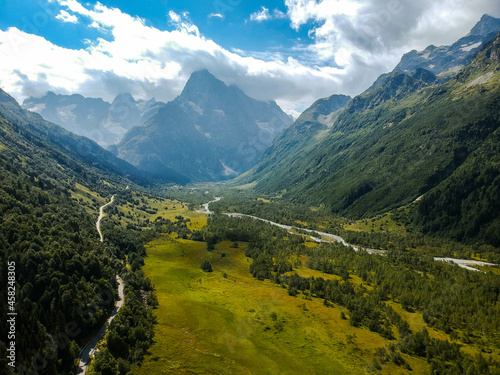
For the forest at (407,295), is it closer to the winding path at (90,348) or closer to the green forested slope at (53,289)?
the winding path at (90,348)

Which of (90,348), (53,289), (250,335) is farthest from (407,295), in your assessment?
(53,289)

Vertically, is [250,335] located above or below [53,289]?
below

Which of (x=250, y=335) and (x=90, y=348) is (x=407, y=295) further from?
(x=90, y=348)

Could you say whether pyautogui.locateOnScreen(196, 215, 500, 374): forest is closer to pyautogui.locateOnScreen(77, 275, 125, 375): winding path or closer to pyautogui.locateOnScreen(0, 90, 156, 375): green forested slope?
pyautogui.locateOnScreen(77, 275, 125, 375): winding path

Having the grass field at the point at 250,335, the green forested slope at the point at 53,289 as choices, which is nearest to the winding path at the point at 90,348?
the green forested slope at the point at 53,289

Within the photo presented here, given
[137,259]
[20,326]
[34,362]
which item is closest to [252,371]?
[34,362]

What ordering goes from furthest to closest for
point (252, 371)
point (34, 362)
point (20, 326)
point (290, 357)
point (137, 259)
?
point (137, 259), point (290, 357), point (252, 371), point (20, 326), point (34, 362)

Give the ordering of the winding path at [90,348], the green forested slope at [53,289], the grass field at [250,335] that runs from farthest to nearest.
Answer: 1. the grass field at [250,335]
2. the winding path at [90,348]
3. the green forested slope at [53,289]

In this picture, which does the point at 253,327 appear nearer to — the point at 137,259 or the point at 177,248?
the point at 137,259

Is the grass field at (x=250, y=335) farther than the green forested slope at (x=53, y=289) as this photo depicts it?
Yes
